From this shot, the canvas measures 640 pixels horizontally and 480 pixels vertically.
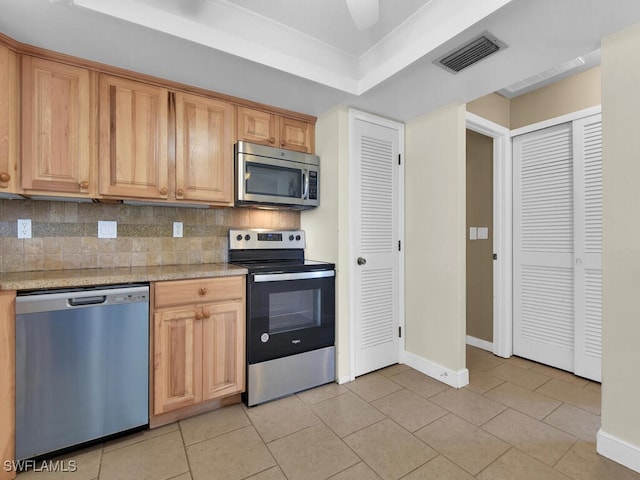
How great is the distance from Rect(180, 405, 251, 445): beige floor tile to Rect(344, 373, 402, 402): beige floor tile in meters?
0.83

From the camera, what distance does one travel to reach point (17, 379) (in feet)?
4.94

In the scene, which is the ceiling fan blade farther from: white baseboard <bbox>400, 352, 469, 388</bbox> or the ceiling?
white baseboard <bbox>400, 352, 469, 388</bbox>

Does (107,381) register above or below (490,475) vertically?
above

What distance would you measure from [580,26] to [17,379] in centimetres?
322

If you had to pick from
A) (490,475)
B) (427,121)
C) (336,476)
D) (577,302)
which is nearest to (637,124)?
(427,121)

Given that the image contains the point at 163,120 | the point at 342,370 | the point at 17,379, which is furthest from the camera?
the point at 342,370

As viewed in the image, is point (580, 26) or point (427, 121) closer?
point (580, 26)

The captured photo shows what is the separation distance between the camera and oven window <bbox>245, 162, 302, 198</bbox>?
237 centimetres

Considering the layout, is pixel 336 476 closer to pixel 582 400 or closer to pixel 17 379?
pixel 17 379

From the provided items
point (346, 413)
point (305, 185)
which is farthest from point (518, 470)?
point (305, 185)

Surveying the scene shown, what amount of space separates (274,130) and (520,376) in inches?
113

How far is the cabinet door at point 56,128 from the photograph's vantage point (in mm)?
1748

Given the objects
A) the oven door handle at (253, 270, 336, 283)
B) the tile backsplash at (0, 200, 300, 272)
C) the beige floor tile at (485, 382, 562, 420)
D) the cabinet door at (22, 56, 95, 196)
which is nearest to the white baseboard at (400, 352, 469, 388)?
the beige floor tile at (485, 382, 562, 420)

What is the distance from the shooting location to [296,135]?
106 inches
